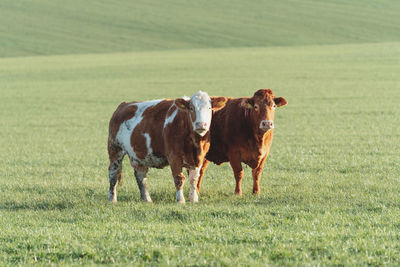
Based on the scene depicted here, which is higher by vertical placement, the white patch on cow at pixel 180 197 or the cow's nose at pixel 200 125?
the cow's nose at pixel 200 125

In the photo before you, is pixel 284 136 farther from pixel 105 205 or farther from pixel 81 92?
pixel 81 92

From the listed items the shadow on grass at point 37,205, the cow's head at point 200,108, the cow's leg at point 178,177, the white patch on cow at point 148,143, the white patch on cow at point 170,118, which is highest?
the cow's head at point 200,108

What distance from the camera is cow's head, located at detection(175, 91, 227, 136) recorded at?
802cm

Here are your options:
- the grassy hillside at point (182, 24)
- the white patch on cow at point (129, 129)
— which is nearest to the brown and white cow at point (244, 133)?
the white patch on cow at point (129, 129)

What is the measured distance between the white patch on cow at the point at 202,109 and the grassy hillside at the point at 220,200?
1.14 m

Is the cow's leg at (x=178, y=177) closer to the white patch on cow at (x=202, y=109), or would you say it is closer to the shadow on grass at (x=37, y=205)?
the white patch on cow at (x=202, y=109)

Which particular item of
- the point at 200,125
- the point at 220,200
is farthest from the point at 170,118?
the point at 220,200

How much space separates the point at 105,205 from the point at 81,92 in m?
26.2

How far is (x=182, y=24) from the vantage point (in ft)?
291

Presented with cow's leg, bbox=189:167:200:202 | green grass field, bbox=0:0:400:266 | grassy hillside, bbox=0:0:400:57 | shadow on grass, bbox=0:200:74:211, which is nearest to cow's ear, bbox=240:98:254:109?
cow's leg, bbox=189:167:200:202

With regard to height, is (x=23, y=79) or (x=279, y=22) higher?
(x=279, y=22)

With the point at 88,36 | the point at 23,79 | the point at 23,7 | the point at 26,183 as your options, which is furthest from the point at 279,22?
the point at 26,183

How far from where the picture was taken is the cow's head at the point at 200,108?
802cm

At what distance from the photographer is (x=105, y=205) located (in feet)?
28.1
